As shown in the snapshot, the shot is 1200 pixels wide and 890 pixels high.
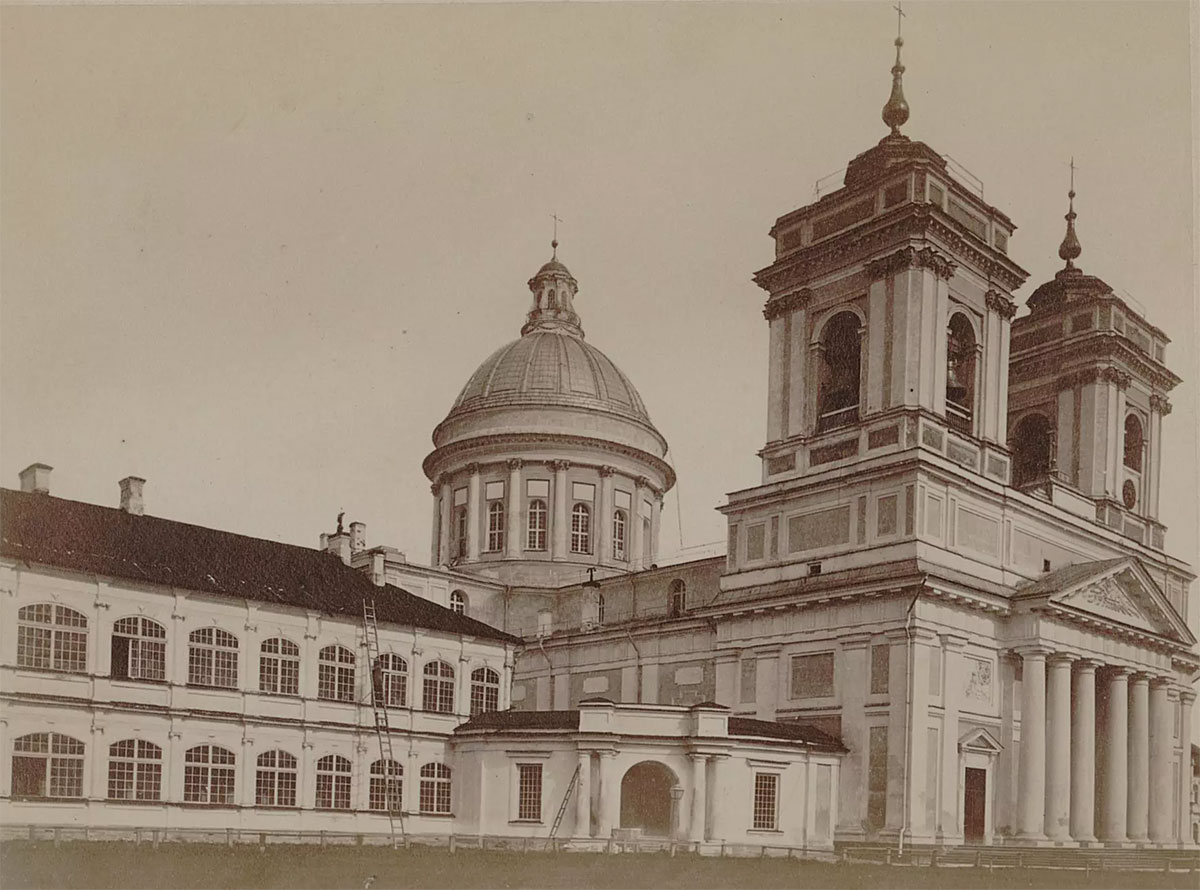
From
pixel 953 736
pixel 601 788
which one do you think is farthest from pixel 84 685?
pixel 953 736

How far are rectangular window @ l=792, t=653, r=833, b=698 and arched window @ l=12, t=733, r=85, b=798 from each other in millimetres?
19702

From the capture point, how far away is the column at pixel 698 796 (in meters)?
39.4

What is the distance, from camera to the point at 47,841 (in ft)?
109

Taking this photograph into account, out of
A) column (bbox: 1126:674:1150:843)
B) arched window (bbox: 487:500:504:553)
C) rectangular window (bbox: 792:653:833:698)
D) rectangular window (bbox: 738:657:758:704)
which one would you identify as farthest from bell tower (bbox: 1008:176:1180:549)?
arched window (bbox: 487:500:504:553)

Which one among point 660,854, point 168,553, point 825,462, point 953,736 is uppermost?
point 825,462

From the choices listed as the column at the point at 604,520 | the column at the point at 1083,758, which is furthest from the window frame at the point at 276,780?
the column at the point at 604,520

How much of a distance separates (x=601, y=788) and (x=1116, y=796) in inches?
674

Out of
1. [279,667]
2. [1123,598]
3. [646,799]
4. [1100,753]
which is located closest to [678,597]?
[646,799]

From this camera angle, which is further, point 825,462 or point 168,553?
point 825,462

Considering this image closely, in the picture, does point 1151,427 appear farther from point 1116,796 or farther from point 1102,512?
point 1116,796

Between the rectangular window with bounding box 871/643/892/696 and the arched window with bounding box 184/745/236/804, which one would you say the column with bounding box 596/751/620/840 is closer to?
the rectangular window with bounding box 871/643/892/696

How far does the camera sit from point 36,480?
128 ft

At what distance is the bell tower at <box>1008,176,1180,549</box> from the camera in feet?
167

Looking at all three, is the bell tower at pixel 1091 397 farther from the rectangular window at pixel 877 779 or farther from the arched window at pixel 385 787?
the arched window at pixel 385 787
